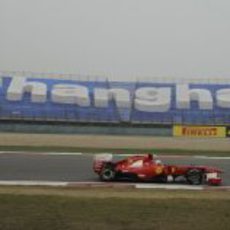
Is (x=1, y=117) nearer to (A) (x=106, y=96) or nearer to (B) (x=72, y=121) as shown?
(B) (x=72, y=121)

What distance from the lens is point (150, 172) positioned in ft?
56.2

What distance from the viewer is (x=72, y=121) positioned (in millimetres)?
47281

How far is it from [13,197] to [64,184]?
160 inches

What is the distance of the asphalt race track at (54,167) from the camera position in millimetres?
17922

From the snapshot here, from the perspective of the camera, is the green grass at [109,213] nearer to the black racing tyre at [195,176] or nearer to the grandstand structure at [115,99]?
the black racing tyre at [195,176]

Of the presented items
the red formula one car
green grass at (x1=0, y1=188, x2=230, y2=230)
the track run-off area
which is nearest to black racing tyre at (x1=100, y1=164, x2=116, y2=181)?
the red formula one car

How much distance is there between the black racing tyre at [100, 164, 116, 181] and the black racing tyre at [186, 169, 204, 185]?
1862 millimetres

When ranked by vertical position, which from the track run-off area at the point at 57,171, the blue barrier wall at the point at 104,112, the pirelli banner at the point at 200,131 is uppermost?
the blue barrier wall at the point at 104,112

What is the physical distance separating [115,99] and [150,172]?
110 feet

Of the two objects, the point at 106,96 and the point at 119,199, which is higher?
the point at 106,96

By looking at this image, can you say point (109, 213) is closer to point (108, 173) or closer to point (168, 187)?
point (168, 187)

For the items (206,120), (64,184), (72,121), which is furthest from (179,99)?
(64,184)

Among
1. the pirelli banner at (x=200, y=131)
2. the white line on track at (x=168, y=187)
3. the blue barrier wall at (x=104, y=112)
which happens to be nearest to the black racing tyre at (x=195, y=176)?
the white line on track at (x=168, y=187)

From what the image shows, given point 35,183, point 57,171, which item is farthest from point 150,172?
point 57,171
